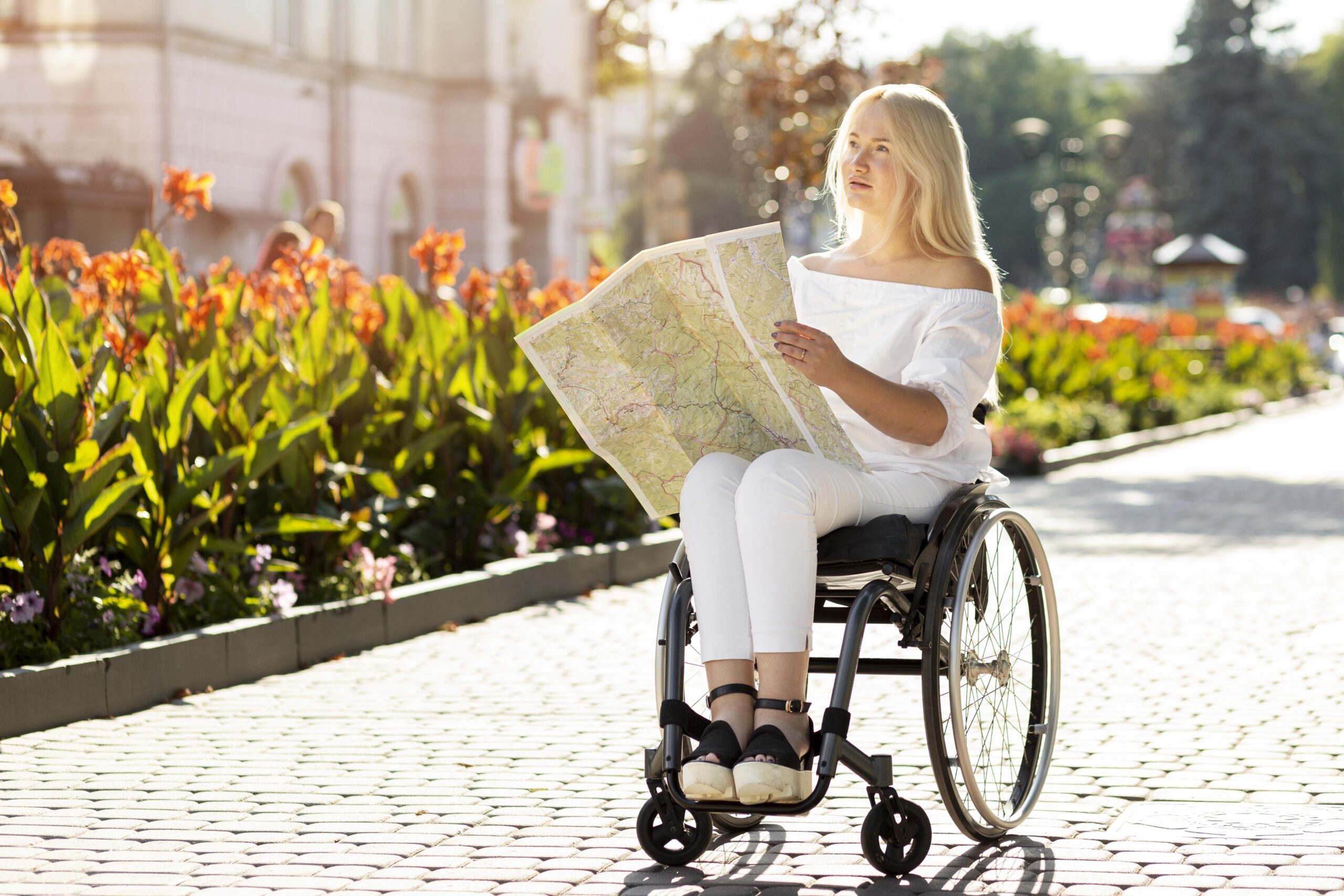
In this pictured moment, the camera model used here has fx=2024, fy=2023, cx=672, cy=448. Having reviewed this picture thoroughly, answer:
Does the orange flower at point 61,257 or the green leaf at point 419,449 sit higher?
the orange flower at point 61,257

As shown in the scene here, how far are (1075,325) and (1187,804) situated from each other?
18712mm

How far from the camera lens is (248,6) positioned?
28484 mm

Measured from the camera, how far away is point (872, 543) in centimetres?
420

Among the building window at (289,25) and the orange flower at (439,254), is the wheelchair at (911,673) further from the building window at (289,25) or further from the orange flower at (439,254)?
the building window at (289,25)

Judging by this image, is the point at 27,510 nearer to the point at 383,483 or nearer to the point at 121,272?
the point at 121,272

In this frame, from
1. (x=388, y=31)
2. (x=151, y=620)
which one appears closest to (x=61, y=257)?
(x=151, y=620)

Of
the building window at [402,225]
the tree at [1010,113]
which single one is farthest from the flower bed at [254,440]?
the tree at [1010,113]

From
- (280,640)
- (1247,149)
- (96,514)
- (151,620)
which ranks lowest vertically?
(280,640)

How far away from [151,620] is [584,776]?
1.99 metres

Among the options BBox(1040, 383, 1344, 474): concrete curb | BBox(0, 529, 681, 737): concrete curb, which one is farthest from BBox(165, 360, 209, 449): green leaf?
BBox(1040, 383, 1344, 474): concrete curb

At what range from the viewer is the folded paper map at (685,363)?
4160 millimetres

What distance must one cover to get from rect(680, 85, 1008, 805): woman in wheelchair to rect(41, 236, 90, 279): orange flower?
13.0ft

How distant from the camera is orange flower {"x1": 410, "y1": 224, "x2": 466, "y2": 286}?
29.9 ft

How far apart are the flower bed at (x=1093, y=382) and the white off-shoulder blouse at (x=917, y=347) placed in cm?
1162
